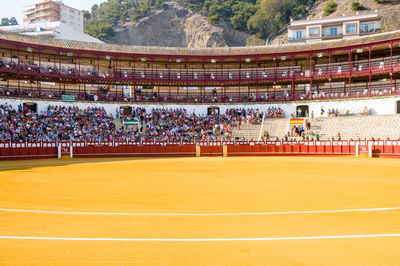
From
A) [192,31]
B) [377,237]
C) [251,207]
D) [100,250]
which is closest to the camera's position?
[100,250]

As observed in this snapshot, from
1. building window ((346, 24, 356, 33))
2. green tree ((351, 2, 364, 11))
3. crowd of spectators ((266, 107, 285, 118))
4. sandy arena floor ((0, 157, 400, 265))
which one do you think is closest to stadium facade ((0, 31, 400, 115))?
crowd of spectators ((266, 107, 285, 118))

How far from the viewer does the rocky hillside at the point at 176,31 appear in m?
127

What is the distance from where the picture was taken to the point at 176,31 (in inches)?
5389

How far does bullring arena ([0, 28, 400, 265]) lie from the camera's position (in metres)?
7.42

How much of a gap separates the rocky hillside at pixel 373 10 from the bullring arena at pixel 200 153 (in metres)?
50.5

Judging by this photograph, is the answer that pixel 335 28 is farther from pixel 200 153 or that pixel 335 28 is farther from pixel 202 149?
pixel 200 153

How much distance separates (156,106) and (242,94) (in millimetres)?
15507

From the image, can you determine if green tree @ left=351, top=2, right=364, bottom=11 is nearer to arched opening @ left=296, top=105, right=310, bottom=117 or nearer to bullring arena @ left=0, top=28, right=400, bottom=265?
bullring arena @ left=0, top=28, right=400, bottom=265

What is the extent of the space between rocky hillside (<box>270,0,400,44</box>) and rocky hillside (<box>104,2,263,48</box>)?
18.1m

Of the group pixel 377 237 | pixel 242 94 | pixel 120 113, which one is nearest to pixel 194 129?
pixel 120 113

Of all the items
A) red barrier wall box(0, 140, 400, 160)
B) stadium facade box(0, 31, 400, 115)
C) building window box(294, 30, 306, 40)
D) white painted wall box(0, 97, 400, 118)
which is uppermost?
building window box(294, 30, 306, 40)

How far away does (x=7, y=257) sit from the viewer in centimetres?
650

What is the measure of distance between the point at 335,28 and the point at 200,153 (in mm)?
58271

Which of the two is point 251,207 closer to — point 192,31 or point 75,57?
point 75,57
